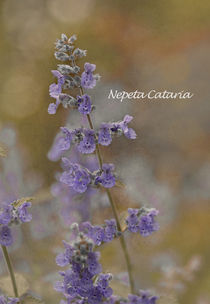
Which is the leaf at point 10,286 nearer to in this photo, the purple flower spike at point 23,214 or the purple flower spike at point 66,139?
the purple flower spike at point 23,214

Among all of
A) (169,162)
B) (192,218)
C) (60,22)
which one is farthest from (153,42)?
(192,218)

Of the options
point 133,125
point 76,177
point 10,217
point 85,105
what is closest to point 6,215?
point 10,217

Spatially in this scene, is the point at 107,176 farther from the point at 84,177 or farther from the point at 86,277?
the point at 86,277

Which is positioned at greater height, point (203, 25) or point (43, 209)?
point (203, 25)

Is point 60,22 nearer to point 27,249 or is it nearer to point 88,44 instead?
point 88,44

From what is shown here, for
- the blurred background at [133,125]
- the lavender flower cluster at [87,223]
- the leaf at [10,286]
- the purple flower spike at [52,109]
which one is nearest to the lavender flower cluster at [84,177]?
the lavender flower cluster at [87,223]

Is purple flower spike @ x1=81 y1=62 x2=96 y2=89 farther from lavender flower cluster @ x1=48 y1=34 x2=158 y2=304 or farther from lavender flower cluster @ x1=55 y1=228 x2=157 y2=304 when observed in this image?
lavender flower cluster @ x1=55 y1=228 x2=157 y2=304
